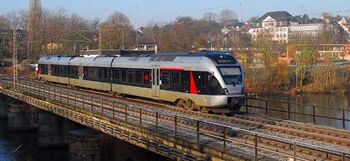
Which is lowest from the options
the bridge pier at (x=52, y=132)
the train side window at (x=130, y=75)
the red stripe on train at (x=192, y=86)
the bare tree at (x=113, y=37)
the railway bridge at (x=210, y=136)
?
the bridge pier at (x=52, y=132)

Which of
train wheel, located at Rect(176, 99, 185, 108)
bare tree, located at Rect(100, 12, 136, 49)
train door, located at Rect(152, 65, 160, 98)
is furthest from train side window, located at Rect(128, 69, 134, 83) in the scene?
bare tree, located at Rect(100, 12, 136, 49)

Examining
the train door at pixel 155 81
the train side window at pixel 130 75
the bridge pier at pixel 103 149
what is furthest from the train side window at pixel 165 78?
the train side window at pixel 130 75

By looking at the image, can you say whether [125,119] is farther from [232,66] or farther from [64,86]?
[64,86]

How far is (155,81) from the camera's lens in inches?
1153

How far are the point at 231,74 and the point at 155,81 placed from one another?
6240 millimetres

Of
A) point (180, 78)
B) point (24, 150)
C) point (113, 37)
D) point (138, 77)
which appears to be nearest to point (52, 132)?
point (24, 150)

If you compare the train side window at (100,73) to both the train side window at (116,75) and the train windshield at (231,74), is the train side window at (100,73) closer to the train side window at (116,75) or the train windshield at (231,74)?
the train side window at (116,75)

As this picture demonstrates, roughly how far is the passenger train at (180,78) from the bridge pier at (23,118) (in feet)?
23.0

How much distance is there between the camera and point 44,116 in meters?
35.7

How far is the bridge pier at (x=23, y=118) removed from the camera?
140 ft

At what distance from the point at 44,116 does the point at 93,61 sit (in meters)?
6.68

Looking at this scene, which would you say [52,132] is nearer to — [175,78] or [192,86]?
[175,78]

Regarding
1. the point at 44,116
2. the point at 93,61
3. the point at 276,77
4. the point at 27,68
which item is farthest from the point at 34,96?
the point at 27,68

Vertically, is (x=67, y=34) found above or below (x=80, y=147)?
above
